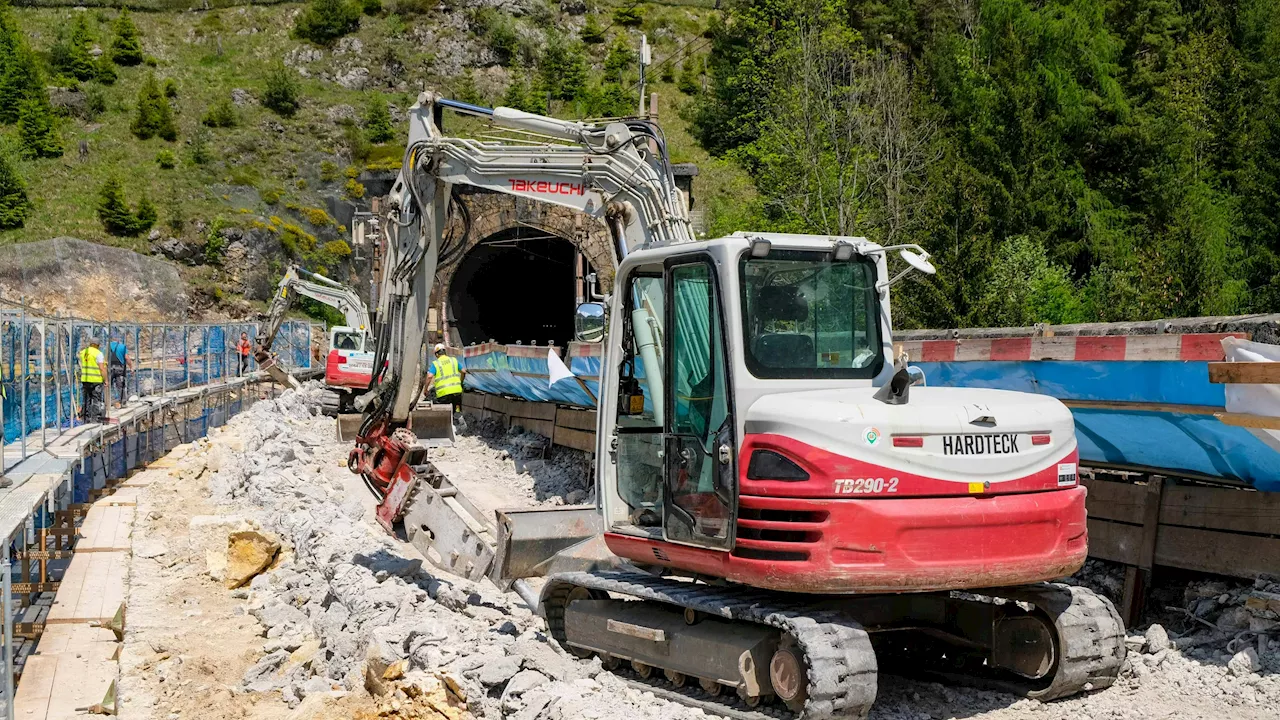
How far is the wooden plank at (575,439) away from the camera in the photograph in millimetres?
15867

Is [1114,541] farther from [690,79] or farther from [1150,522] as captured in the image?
[690,79]

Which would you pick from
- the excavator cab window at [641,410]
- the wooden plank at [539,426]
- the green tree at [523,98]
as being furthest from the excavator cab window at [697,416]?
the green tree at [523,98]

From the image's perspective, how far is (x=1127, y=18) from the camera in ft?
131

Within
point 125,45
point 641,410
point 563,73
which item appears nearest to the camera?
point 641,410

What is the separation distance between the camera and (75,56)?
70.5 m

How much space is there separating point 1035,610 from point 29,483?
9.02 m

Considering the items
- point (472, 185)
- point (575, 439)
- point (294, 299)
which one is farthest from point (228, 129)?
point (472, 185)

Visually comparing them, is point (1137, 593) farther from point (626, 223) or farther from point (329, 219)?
point (329, 219)

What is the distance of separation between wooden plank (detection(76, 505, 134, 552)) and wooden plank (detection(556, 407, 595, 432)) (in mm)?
5782

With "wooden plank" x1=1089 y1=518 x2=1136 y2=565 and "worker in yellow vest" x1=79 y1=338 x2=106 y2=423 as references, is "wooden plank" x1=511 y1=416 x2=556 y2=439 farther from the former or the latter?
"wooden plank" x1=1089 y1=518 x2=1136 y2=565

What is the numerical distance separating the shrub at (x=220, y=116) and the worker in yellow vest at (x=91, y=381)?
173ft

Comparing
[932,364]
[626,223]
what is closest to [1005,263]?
[932,364]

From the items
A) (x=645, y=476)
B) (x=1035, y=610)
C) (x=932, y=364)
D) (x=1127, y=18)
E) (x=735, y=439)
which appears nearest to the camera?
(x=735, y=439)

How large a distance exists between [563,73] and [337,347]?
46756mm
